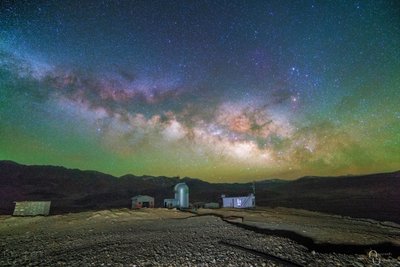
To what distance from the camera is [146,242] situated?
14.7 meters

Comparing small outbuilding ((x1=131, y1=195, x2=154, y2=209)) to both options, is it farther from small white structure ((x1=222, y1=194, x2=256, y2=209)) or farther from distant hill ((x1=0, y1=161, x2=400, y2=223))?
distant hill ((x1=0, y1=161, x2=400, y2=223))

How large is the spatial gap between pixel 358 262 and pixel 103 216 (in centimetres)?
2549

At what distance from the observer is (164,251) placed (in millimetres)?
12461

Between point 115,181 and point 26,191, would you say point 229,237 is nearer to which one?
point 26,191

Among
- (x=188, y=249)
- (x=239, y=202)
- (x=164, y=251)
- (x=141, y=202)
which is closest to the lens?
(x=164, y=251)

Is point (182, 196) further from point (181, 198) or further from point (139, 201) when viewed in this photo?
point (139, 201)

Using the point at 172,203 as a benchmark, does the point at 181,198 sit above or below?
above

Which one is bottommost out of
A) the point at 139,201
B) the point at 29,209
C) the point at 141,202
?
the point at 29,209

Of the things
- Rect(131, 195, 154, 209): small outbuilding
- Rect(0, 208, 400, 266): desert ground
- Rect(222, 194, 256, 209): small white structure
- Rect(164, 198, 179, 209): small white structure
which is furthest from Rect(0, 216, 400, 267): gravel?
Rect(131, 195, 154, 209): small outbuilding

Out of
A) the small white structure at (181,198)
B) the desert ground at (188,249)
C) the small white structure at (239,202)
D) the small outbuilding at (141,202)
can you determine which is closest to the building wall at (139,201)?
the small outbuilding at (141,202)

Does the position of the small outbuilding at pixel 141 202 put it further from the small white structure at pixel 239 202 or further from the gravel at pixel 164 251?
the gravel at pixel 164 251

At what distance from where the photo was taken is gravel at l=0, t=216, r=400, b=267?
10578 millimetres

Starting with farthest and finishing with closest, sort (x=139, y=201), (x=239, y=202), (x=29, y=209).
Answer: (x=139, y=201), (x=239, y=202), (x=29, y=209)

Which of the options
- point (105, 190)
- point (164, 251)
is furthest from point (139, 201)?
point (105, 190)
